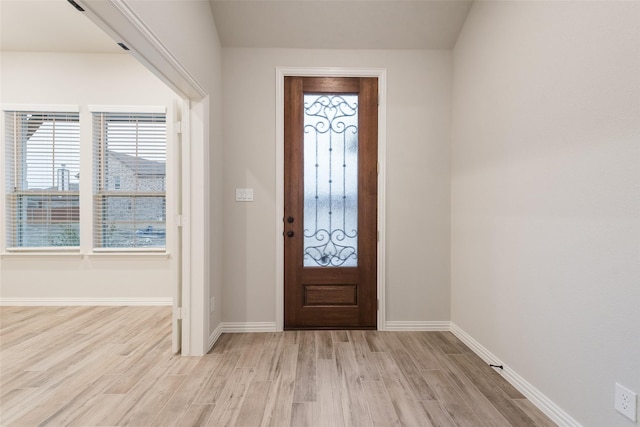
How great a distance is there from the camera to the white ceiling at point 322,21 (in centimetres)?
250

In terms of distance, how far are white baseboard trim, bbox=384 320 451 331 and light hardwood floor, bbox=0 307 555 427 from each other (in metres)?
0.07

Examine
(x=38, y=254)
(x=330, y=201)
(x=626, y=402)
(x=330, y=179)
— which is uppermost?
(x=330, y=179)

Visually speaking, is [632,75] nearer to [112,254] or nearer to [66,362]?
[66,362]

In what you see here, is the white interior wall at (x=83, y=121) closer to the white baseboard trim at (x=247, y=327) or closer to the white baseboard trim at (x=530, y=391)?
the white baseboard trim at (x=247, y=327)

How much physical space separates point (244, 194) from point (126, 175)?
5.69 ft

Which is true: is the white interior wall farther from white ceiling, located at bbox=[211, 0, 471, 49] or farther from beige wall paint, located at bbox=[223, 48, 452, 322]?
white ceiling, located at bbox=[211, 0, 471, 49]

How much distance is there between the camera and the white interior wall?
3404mm

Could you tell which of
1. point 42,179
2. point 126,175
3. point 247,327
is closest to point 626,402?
point 247,327

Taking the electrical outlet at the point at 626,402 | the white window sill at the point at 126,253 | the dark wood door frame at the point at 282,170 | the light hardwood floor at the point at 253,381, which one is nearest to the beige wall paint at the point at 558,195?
the electrical outlet at the point at 626,402

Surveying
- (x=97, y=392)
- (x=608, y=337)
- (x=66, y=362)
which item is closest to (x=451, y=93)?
(x=608, y=337)

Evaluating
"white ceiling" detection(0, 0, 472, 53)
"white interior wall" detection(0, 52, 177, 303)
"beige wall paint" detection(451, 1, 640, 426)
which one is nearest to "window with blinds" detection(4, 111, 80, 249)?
"white interior wall" detection(0, 52, 177, 303)

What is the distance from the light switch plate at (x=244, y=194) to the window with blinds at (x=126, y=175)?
130 centimetres

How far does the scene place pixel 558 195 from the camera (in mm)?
1595

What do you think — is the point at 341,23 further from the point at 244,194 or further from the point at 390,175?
the point at 244,194
